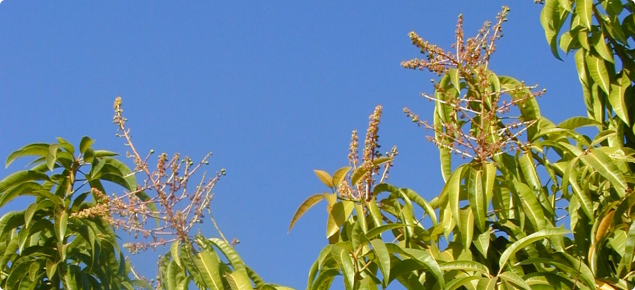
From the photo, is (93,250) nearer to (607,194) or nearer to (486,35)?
(486,35)

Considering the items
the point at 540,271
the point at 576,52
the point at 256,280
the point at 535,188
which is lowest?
the point at 540,271

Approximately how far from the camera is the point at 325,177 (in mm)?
2293

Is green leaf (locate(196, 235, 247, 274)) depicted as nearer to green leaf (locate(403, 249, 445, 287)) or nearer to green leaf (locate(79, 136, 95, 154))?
green leaf (locate(403, 249, 445, 287))

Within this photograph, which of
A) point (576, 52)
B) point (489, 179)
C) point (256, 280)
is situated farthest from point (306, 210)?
point (576, 52)

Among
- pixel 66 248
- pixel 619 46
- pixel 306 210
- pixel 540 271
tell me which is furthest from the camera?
pixel 619 46

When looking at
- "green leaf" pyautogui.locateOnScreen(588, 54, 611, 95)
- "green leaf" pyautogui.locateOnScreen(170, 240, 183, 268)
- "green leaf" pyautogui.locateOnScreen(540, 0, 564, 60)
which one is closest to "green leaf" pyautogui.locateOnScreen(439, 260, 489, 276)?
"green leaf" pyautogui.locateOnScreen(170, 240, 183, 268)

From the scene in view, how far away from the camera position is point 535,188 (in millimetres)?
2299

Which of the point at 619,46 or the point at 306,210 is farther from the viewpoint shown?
the point at 619,46

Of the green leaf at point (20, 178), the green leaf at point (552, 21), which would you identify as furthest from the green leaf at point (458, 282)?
the green leaf at point (20, 178)

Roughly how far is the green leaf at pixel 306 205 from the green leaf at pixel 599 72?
0.92 m

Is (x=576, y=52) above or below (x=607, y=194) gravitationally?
above

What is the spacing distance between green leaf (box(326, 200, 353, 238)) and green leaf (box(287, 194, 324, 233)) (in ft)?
0.16

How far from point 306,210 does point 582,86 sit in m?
1.01

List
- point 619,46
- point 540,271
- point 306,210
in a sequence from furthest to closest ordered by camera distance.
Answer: point 619,46, point 306,210, point 540,271
